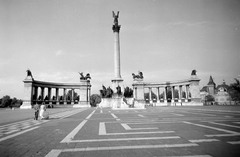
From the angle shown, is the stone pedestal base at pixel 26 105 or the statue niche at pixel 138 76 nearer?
the stone pedestal base at pixel 26 105

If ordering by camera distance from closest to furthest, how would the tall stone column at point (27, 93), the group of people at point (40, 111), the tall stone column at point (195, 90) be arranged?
the group of people at point (40, 111) < the tall stone column at point (27, 93) < the tall stone column at point (195, 90)

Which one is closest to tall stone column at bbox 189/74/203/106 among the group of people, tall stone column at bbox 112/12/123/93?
tall stone column at bbox 112/12/123/93

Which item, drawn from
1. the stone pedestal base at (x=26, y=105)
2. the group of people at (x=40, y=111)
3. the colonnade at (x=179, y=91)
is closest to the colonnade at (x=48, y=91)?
the stone pedestal base at (x=26, y=105)

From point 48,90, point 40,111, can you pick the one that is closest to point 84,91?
point 48,90

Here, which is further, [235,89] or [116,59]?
[116,59]

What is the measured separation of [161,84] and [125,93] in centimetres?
3036

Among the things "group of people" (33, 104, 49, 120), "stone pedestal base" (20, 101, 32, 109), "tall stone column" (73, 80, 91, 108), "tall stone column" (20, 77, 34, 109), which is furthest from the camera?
"tall stone column" (73, 80, 91, 108)

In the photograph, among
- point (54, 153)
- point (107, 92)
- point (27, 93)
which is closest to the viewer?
point (54, 153)

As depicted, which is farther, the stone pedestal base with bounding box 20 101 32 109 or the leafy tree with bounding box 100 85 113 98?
the stone pedestal base with bounding box 20 101 32 109

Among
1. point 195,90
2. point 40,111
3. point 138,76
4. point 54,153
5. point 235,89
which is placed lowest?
point 54,153

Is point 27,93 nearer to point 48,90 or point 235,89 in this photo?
point 48,90

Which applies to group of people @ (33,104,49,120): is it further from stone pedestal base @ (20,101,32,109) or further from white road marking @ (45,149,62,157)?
stone pedestal base @ (20,101,32,109)

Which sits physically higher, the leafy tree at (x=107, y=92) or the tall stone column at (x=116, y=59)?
the tall stone column at (x=116, y=59)

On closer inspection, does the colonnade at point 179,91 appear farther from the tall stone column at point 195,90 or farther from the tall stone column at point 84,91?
the tall stone column at point 84,91
